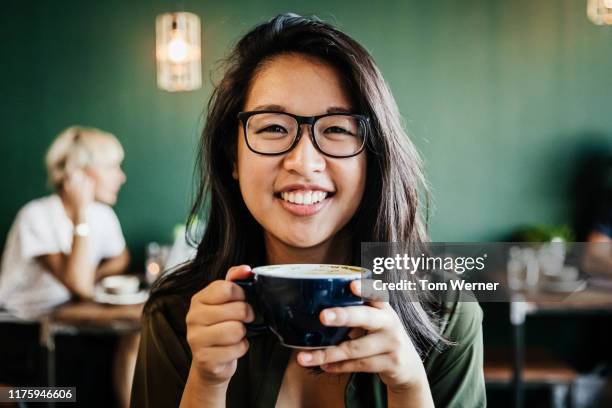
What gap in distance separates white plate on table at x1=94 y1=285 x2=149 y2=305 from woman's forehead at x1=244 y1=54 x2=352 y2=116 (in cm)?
103

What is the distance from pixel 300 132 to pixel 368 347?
193 millimetres

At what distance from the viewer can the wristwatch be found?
5.08ft

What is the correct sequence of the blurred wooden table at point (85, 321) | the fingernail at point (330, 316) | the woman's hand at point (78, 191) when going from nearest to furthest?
the fingernail at point (330, 316) < the blurred wooden table at point (85, 321) < the woman's hand at point (78, 191)

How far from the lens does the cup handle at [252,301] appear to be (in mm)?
363

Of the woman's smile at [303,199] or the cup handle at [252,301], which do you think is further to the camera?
the woman's smile at [303,199]

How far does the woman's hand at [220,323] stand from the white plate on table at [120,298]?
1.09m

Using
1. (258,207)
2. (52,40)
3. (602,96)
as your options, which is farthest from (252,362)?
(52,40)

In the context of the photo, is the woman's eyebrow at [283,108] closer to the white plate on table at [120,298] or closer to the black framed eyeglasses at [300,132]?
the black framed eyeglasses at [300,132]

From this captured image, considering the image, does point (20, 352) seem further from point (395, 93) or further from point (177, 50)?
point (395, 93)

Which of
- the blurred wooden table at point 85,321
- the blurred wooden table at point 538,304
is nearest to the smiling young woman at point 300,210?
the blurred wooden table at point 85,321

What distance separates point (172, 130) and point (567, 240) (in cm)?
132

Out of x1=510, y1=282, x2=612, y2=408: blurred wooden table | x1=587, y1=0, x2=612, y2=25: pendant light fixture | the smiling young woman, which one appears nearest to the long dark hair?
the smiling young woman

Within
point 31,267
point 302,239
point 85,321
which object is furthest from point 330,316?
point 31,267

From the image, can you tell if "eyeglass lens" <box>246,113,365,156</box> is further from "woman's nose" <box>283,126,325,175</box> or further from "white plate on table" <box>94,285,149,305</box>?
"white plate on table" <box>94,285,149,305</box>
